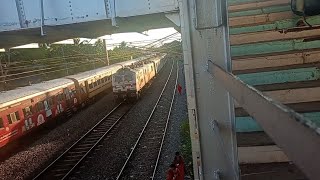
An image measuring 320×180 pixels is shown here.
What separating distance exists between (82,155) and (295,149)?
34.7 feet

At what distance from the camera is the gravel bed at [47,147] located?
973 cm

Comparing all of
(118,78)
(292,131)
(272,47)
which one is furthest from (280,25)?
(118,78)

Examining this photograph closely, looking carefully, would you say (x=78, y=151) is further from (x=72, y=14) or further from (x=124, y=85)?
(x=124, y=85)

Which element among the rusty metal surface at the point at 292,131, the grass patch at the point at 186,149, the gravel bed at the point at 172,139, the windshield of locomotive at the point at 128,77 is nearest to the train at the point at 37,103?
the windshield of locomotive at the point at 128,77

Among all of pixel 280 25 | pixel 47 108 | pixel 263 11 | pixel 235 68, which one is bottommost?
pixel 47 108

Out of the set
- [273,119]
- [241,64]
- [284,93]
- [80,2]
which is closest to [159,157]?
[80,2]

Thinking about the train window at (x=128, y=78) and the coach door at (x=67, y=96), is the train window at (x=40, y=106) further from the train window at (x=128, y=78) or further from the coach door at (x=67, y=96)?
the train window at (x=128, y=78)

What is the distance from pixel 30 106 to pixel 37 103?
56 cm

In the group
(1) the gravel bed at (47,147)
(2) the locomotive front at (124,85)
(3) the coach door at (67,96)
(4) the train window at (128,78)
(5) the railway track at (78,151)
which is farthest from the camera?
(4) the train window at (128,78)

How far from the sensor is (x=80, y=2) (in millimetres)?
5520

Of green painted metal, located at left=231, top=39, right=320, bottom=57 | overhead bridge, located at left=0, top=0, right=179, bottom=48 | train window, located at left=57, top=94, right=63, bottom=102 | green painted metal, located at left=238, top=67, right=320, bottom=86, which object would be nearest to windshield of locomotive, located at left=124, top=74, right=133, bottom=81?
train window, located at left=57, top=94, right=63, bottom=102

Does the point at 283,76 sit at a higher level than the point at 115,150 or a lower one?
higher

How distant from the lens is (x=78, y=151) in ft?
36.8

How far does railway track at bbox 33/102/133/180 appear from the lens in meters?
9.32
